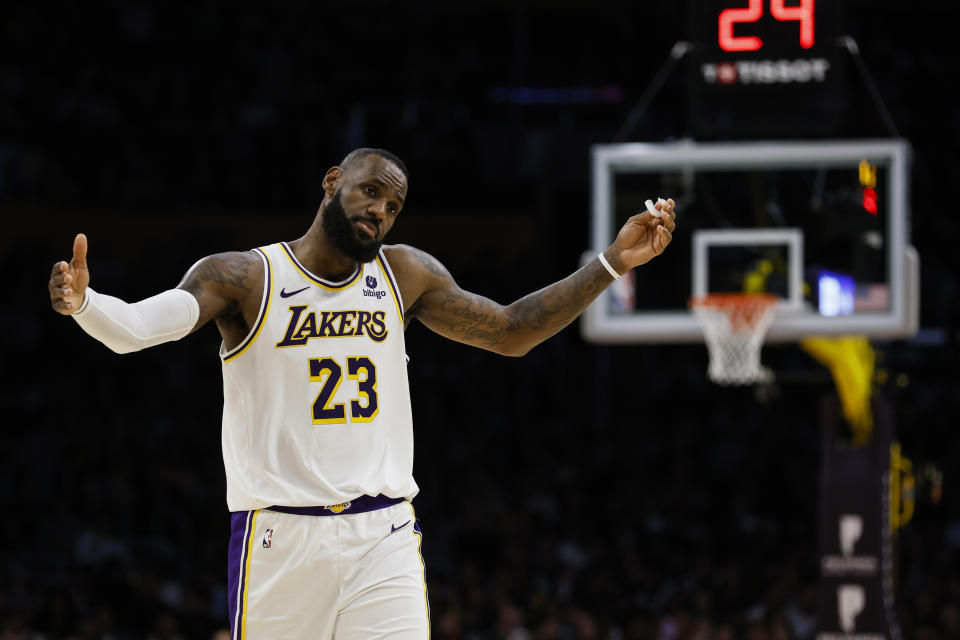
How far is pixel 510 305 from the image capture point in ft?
15.7

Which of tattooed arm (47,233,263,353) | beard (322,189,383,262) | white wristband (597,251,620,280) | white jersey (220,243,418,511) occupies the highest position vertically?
beard (322,189,383,262)

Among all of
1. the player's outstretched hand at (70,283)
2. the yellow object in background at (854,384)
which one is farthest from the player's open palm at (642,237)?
the yellow object in background at (854,384)

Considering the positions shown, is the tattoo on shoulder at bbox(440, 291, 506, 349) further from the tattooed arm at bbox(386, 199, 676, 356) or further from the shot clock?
the shot clock

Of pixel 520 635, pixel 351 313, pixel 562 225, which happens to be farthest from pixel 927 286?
pixel 351 313

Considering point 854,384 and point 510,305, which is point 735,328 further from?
point 510,305

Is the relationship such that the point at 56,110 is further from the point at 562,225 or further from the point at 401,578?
the point at 401,578

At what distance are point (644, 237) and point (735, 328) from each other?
4895 millimetres

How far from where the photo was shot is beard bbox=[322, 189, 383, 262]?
4477mm

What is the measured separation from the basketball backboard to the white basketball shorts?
5.20 metres

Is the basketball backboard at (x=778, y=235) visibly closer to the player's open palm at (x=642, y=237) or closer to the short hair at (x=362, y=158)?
Result: the player's open palm at (x=642, y=237)

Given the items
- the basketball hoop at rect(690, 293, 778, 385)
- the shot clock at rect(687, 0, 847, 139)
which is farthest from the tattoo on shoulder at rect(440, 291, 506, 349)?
the basketball hoop at rect(690, 293, 778, 385)

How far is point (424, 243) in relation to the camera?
18.3 m

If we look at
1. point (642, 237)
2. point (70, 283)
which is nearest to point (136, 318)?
point (70, 283)

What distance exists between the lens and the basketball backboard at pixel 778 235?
364 inches
